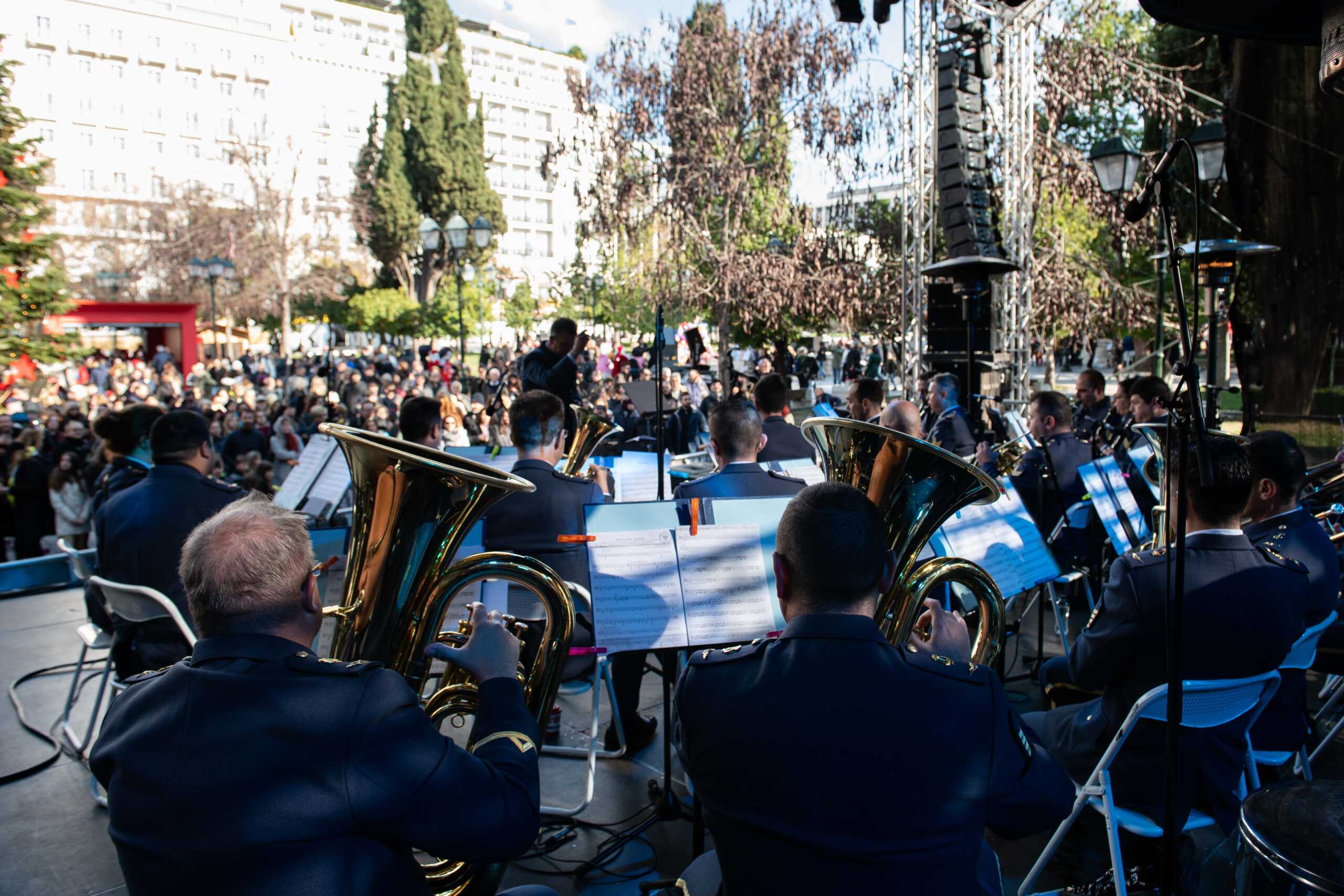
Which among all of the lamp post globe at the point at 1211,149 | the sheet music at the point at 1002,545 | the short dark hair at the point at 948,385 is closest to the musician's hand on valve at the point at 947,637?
the sheet music at the point at 1002,545

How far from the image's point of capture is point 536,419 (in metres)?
3.80

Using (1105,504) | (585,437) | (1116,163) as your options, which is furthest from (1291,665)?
(1116,163)

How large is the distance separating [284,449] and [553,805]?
7267mm

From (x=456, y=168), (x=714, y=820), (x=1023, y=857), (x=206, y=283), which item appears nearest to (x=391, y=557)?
(x=714, y=820)

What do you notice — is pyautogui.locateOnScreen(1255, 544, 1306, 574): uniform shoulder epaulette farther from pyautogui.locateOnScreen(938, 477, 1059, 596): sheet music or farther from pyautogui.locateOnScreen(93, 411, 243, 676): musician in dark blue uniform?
pyautogui.locateOnScreen(93, 411, 243, 676): musician in dark blue uniform

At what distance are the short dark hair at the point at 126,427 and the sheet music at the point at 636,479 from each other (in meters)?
2.23

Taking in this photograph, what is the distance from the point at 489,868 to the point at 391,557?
0.74 m

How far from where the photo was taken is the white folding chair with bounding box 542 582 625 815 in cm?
320

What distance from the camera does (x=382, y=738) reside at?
4.67 ft

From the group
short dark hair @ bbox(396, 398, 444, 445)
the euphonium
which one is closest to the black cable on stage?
short dark hair @ bbox(396, 398, 444, 445)

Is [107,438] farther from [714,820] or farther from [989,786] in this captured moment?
[989,786]

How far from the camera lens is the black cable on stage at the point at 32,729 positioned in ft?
12.5

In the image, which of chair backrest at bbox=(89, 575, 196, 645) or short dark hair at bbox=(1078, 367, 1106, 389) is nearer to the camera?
chair backrest at bbox=(89, 575, 196, 645)

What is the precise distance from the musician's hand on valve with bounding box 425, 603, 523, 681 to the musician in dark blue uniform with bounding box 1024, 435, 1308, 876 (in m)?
1.64
